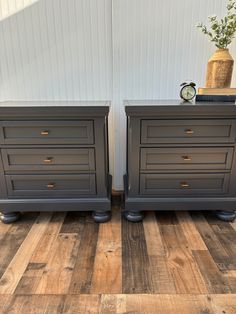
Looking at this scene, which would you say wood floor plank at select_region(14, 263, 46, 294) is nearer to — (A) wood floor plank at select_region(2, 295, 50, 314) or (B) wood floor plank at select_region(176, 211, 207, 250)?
(A) wood floor plank at select_region(2, 295, 50, 314)

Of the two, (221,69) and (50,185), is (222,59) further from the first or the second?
(50,185)

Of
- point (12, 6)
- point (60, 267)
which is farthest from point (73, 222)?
point (12, 6)

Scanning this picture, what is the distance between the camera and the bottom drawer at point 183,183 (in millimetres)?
1456

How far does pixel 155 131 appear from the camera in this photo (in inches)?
53.9

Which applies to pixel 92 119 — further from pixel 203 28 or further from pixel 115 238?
pixel 203 28

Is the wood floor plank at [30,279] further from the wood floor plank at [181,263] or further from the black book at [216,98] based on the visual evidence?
the black book at [216,98]

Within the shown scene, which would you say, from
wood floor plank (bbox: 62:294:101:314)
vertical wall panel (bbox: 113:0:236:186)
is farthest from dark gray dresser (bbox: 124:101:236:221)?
wood floor plank (bbox: 62:294:101:314)

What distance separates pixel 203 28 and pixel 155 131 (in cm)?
94

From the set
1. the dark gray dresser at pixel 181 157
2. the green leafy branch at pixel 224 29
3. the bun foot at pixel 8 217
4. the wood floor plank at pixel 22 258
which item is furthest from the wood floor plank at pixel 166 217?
the green leafy branch at pixel 224 29

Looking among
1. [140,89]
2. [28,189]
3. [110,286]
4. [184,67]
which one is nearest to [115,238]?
[110,286]

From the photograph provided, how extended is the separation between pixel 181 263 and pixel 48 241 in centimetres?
80

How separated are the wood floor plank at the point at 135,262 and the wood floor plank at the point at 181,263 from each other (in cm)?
13

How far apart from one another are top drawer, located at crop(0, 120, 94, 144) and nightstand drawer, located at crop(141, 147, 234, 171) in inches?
15.5

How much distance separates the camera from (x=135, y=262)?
118cm
